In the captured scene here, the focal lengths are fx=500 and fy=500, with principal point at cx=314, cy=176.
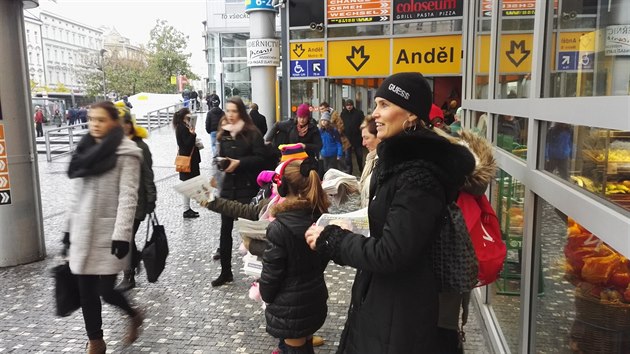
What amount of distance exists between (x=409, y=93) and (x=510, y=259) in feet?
6.38

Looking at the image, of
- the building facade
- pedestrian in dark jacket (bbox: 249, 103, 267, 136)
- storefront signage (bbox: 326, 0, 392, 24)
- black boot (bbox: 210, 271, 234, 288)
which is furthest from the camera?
the building facade

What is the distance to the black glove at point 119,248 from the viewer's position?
3336mm

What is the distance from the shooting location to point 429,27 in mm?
9164

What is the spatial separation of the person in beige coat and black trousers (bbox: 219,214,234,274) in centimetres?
149

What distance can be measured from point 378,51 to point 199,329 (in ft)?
22.4

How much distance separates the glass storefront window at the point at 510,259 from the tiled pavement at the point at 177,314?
383 mm

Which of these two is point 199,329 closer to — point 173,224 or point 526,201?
point 526,201

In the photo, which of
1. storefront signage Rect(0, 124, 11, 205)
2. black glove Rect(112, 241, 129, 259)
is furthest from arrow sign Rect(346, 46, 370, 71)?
black glove Rect(112, 241, 129, 259)

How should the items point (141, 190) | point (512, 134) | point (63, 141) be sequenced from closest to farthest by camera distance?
1. point (512, 134)
2. point (141, 190)
3. point (63, 141)

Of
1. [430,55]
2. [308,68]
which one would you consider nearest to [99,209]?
[308,68]

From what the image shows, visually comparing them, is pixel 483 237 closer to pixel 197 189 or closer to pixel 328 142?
pixel 197 189

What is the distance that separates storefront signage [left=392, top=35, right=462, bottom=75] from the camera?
8.93m

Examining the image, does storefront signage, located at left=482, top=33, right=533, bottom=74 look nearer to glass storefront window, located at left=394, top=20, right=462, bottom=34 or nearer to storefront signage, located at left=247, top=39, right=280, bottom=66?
glass storefront window, located at left=394, top=20, right=462, bottom=34

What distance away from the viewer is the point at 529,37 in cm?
281
